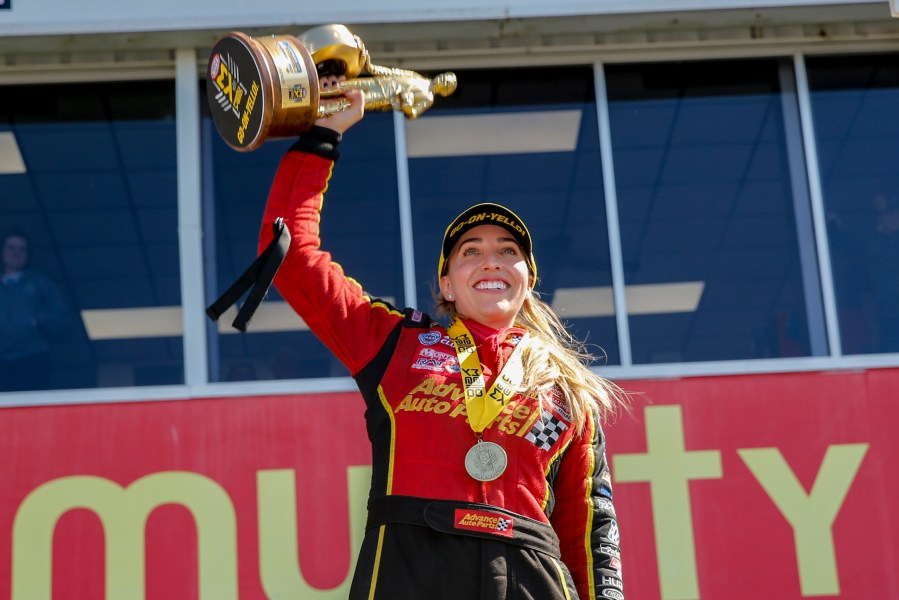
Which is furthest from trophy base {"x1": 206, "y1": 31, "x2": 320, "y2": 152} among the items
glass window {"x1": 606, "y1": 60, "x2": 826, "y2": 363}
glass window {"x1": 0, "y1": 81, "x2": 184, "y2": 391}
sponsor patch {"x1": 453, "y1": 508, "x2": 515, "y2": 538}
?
glass window {"x1": 606, "y1": 60, "x2": 826, "y2": 363}

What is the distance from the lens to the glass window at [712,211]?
→ 5.70 metres

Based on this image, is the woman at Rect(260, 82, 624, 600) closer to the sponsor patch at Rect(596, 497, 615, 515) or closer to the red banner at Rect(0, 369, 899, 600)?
the sponsor patch at Rect(596, 497, 615, 515)

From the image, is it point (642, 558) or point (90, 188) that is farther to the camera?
point (90, 188)

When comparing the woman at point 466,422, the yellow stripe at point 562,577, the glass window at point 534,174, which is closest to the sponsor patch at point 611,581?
the woman at point 466,422

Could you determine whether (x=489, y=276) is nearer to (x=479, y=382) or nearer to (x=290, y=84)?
(x=479, y=382)

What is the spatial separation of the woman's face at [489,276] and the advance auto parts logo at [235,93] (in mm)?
579

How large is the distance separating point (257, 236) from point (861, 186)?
2.85 meters

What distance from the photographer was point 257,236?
228 inches

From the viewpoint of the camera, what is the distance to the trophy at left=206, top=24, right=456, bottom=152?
2877mm

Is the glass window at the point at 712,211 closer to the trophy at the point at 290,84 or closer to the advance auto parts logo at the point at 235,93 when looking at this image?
the trophy at the point at 290,84

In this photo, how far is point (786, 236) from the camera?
5.89 metres

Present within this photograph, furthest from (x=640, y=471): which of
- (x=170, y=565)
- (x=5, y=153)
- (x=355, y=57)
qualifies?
(x=5, y=153)

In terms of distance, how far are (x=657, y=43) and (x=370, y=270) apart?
1737 mm

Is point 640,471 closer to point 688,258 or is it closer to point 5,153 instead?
point 688,258
